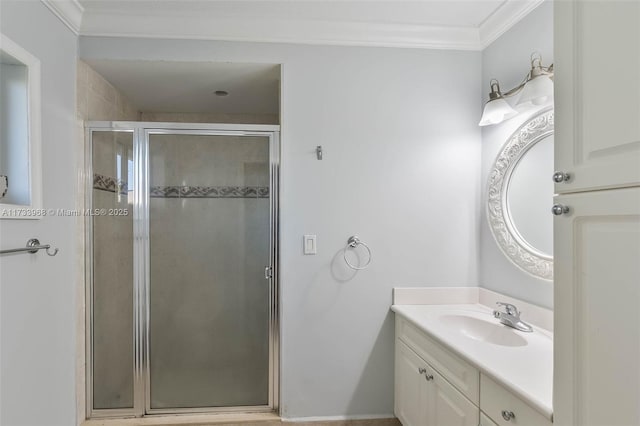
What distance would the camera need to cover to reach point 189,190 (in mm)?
2369

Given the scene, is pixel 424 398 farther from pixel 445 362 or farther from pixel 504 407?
pixel 504 407

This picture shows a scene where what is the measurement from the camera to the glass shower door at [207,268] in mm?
2357

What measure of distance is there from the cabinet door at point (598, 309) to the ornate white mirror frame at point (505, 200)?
0.91 metres

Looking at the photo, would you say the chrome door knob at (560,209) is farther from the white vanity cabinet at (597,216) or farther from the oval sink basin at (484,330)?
the oval sink basin at (484,330)

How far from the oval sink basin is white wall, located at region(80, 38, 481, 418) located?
33 cm

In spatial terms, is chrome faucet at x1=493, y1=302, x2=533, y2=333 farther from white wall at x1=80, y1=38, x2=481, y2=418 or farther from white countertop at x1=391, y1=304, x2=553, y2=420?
white wall at x1=80, y1=38, x2=481, y2=418

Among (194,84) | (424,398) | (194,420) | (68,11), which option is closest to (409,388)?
(424,398)

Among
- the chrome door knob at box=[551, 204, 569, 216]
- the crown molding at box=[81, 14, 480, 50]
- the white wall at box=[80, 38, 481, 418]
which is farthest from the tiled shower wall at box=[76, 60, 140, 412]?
the chrome door knob at box=[551, 204, 569, 216]

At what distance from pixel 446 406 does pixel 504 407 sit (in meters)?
0.42

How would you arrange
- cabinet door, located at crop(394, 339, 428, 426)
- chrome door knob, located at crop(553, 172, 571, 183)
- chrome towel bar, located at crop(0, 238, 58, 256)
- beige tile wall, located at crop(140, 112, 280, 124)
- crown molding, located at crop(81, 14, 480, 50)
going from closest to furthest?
chrome door knob, located at crop(553, 172, 571, 183), chrome towel bar, located at crop(0, 238, 58, 256), cabinet door, located at crop(394, 339, 428, 426), crown molding, located at crop(81, 14, 480, 50), beige tile wall, located at crop(140, 112, 280, 124)

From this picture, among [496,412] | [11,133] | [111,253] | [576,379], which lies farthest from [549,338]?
[11,133]

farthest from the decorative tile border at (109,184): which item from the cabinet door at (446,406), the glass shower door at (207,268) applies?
the cabinet door at (446,406)

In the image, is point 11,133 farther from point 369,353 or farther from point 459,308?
point 459,308

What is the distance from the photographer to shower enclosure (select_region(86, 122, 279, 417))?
2.32 meters
